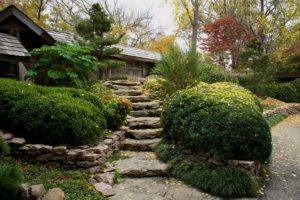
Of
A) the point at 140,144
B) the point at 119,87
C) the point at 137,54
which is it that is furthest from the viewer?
the point at 137,54

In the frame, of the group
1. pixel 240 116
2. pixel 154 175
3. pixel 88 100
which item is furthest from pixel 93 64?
pixel 240 116

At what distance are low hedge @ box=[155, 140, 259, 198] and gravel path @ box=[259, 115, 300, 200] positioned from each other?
29 cm

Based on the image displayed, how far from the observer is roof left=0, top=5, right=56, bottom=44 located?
339 inches

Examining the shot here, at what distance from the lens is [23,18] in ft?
29.1

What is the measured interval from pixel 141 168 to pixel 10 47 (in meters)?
5.14

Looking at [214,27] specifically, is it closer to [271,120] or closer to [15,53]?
[271,120]

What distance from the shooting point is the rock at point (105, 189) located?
4172 millimetres

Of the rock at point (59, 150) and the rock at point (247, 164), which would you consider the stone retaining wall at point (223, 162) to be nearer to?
the rock at point (247, 164)

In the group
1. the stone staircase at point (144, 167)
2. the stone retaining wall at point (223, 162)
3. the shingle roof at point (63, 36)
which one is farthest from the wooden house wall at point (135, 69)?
the stone retaining wall at point (223, 162)

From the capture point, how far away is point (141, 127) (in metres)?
6.95

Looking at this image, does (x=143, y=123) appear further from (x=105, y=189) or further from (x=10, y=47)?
(x=10, y=47)

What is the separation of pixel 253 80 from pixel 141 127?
9.47m

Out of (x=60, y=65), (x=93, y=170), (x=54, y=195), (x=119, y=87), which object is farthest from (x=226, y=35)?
(x=54, y=195)

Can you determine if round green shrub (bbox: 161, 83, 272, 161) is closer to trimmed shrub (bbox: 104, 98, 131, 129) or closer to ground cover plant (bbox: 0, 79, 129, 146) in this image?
trimmed shrub (bbox: 104, 98, 131, 129)
